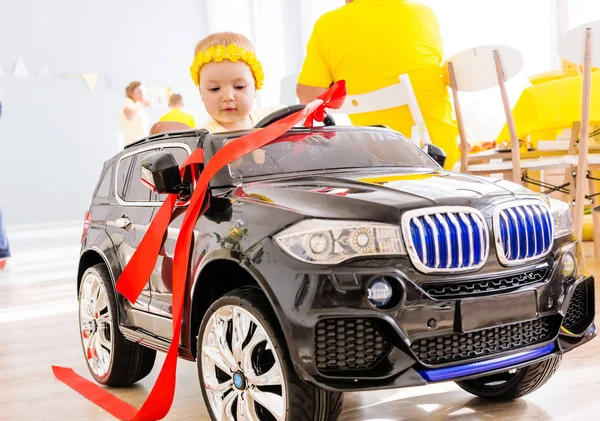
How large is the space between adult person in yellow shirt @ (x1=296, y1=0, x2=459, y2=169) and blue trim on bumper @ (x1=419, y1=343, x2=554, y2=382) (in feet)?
8.56

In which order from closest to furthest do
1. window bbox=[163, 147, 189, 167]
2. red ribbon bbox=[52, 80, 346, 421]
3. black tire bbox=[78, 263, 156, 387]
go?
red ribbon bbox=[52, 80, 346, 421] → window bbox=[163, 147, 189, 167] → black tire bbox=[78, 263, 156, 387]

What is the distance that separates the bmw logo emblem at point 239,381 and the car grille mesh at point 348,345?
37 centimetres

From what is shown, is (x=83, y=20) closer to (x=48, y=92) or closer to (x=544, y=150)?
(x=48, y=92)

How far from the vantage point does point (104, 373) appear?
335cm

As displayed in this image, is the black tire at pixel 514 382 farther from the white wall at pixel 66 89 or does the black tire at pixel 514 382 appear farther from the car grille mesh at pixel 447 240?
the white wall at pixel 66 89

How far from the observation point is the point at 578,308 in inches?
97.0

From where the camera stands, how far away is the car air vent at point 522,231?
2180mm

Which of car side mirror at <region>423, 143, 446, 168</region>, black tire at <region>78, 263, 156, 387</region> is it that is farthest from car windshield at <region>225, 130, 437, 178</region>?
black tire at <region>78, 263, 156, 387</region>

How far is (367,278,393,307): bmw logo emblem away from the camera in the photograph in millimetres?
2012

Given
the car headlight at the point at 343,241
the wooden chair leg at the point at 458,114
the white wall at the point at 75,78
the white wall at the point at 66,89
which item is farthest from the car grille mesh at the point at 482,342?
the white wall at the point at 66,89

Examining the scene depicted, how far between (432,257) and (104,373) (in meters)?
1.80

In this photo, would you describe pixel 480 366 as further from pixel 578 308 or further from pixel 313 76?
pixel 313 76

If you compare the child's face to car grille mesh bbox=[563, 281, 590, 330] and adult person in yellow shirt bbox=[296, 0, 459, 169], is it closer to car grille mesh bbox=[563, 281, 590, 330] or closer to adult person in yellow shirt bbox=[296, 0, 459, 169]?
adult person in yellow shirt bbox=[296, 0, 459, 169]

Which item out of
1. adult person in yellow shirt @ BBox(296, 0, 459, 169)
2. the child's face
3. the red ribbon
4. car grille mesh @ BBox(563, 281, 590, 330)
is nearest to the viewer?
car grille mesh @ BBox(563, 281, 590, 330)
